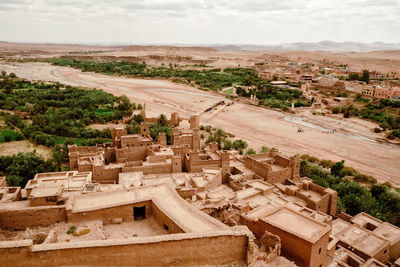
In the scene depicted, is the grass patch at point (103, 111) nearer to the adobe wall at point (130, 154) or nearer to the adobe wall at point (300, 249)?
the adobe wall at point (130, 154)

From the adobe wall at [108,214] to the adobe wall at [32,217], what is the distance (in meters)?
0.63

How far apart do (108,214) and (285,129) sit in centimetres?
3971

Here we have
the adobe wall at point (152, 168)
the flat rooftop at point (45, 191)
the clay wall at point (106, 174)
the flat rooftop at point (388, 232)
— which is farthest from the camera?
the adobe wall at point (152, 168)

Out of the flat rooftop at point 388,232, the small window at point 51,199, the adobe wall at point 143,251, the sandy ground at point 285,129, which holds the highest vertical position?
the adobe wall at point 143,251

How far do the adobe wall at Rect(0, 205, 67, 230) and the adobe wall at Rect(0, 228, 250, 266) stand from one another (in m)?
3.63

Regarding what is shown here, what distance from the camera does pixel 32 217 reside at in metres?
12.6

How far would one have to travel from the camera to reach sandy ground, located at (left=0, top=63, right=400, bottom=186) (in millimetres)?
36781

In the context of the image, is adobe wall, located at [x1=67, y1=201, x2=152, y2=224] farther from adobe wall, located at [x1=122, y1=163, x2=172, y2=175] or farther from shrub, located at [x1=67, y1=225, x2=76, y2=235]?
adobe wall, located at [x1=122, y1=163, x2=172, y2=175]

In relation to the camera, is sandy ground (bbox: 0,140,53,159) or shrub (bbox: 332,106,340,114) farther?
shrub (bbox: 332,106,340,114)

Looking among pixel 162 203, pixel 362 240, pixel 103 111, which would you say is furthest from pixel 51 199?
pixel 103 111

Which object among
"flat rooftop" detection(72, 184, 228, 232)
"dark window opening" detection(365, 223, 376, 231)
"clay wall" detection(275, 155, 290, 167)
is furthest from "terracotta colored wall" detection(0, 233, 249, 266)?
"clay wall" detection(275, 155, 290, 167)

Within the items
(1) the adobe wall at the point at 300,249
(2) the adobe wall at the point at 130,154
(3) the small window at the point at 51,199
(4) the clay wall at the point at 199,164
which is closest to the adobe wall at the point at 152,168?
(4) the clay wall at the point at 199,164

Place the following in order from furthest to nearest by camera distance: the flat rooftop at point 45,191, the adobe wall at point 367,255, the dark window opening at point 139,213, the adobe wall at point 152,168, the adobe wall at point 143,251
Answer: the adobe wall at point 152,168 → the adobe wall at point 367,255 → the flat rooftop at point 45,191 → the dark window opening at point 139,213 → the adobe wall at point 143,251

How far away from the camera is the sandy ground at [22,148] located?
3029 cm
